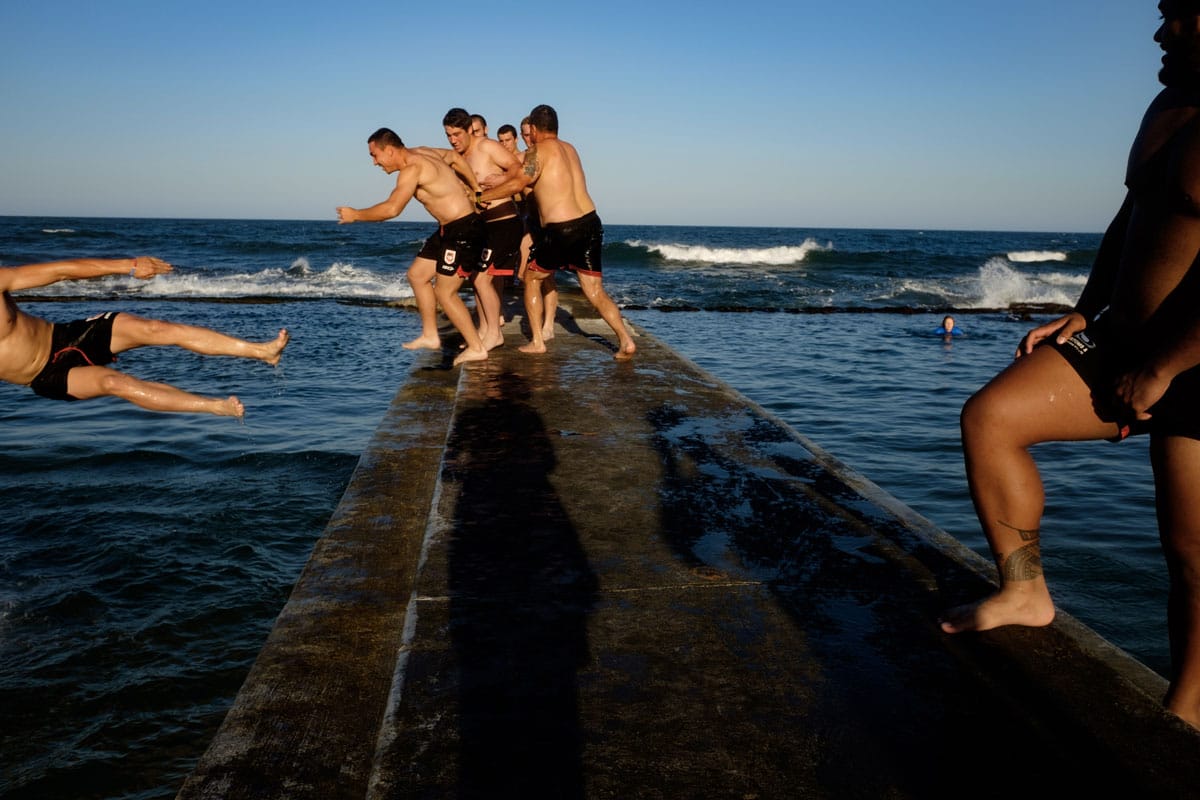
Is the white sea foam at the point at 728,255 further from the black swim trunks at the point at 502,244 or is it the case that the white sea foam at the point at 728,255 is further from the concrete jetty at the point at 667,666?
the concrete jetty at the point at 667,666

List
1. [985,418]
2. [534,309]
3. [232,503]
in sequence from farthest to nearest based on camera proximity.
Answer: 1. [534,309]
2. [232,503]
3. [985,418]

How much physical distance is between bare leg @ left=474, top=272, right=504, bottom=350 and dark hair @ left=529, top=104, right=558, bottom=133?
142 centimetres

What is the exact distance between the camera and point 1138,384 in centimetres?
206

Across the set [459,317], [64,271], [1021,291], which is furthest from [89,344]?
Answer: [1021,291]

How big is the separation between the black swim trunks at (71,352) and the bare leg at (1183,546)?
461 centimetres

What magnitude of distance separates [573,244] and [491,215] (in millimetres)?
1008

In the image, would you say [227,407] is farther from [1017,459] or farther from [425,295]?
[1017,459]

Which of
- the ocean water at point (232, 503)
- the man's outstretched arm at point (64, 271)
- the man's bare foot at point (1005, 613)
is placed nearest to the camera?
the man's bare foot at point (1005, 613)

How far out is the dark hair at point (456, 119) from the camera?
23.5ft

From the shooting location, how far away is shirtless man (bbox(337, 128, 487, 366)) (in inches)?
271

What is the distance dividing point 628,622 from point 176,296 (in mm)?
20708

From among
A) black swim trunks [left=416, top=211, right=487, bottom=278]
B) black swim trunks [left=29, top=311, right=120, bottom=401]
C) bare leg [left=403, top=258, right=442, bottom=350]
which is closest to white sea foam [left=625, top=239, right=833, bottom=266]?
bare leg [left=403, top=258, right=442, bottom=350]

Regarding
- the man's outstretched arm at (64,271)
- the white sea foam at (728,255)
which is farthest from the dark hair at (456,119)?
the white sea foam at (728,255)

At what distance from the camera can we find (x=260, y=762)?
2.03m
